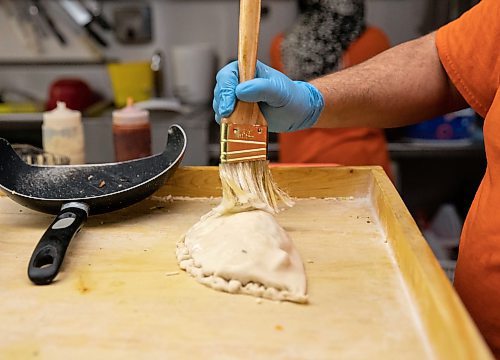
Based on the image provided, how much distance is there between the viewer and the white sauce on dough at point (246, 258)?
749 mm

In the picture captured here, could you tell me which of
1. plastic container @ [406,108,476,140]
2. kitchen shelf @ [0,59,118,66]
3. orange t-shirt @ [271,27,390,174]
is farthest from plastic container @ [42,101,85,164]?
kitchen shelf @ [0,59,118,66]

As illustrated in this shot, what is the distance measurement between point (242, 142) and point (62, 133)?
581mm

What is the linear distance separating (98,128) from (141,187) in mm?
1332

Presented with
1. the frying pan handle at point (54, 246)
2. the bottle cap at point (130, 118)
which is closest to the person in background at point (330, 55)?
the bottle cap at point (130, 118)

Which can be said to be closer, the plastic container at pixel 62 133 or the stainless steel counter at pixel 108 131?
the plastic container at pixel 62 133

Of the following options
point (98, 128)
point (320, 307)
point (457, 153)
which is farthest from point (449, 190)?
point (320, 307)

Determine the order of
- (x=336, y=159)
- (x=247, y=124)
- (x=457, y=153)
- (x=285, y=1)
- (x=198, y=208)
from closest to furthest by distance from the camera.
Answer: (x=247, y=124)
(x=198, y=208)
(x=336, y=159)
(x=457, y=153)
(x=285, y=1)

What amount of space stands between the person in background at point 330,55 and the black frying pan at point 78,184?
807 mm

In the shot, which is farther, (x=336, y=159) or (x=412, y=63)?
(x=336, y=159)

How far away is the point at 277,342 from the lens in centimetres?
64

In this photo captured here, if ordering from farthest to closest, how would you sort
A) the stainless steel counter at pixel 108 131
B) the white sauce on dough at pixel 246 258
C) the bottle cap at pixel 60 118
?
the stainless steel counter at pixel 108 131 < the bottle cap at pixel 60 118 < the white sauce on dough at pixel 246 258

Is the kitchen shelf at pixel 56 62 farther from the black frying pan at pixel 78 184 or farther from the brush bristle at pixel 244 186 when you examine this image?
the brush bristle at pixel 244 186

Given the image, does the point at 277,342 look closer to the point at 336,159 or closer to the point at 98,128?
the point at 336,159

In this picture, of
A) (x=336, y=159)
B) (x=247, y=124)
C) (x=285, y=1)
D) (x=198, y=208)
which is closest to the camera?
(x=247, y=124)
